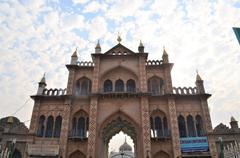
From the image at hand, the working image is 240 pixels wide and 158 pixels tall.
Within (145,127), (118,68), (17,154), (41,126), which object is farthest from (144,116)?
(17,154)

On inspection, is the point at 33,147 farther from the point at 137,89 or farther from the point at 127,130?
the point at 137,89

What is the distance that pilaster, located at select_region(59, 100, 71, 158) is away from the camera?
78.9 ft

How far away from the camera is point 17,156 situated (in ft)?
80.9

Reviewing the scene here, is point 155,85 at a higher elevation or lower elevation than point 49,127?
higher

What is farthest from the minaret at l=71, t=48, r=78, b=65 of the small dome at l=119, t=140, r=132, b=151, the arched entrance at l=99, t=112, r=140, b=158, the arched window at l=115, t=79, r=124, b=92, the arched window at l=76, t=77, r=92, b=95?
the small dome at l=119, t=140, r=132, b=151

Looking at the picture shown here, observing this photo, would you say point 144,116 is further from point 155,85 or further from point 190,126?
point 190,126

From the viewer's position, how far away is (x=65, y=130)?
25.1 metres

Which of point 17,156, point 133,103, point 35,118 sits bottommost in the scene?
point 17,156

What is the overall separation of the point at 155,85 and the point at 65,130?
12.3 metres

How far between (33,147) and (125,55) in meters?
15.7

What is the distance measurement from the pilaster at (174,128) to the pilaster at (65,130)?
11.6 meters

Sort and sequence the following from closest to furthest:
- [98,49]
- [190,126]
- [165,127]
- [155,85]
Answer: [165,127] → [190,126] → [155,85] → [98,49]

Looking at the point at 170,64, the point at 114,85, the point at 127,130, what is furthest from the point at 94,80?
the point at 170,64

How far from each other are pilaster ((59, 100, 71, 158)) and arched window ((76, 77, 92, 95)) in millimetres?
2540
